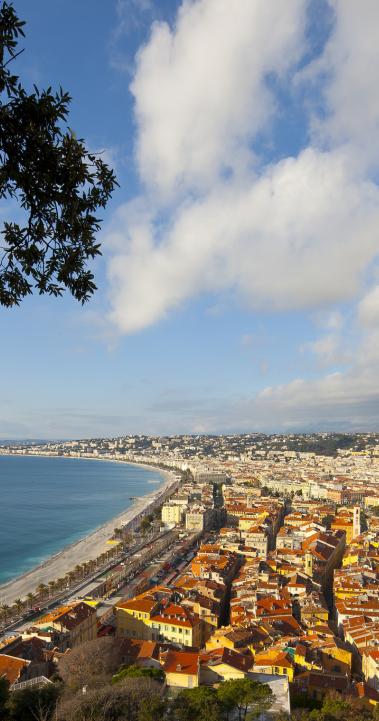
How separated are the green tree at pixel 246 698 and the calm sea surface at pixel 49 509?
23201 mm

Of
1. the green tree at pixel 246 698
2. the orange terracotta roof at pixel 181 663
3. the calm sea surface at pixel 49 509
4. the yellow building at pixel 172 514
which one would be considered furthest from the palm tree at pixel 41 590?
the yellow building at pixel 172 514

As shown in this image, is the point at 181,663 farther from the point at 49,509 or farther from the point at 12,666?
the point at 49,509

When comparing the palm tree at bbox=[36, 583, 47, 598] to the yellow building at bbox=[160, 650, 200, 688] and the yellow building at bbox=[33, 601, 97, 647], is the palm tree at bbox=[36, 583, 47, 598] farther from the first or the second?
the yellow building at bbox=[160, 650, 200, 688]

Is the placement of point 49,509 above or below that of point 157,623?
below

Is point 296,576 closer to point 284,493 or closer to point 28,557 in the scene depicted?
point 28,557

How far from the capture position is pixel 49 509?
5881 cm

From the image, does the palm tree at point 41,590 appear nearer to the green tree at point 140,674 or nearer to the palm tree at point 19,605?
the palm tree at point 19,605

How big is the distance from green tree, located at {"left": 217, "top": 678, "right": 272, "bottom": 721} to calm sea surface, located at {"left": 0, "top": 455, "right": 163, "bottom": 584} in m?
23.2

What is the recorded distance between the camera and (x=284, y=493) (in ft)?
251

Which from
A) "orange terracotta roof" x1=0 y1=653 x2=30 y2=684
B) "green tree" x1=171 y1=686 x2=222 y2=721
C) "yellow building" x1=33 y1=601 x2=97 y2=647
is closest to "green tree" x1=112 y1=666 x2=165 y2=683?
"green tree" x1=171 y1=686 x2=222 y2=721

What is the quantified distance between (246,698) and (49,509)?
51.0 meters

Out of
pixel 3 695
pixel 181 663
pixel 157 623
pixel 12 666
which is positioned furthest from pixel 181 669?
pixel 157 623

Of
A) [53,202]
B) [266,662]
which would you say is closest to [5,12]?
[53,202]

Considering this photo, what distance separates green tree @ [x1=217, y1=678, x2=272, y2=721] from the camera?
11.5 metres
